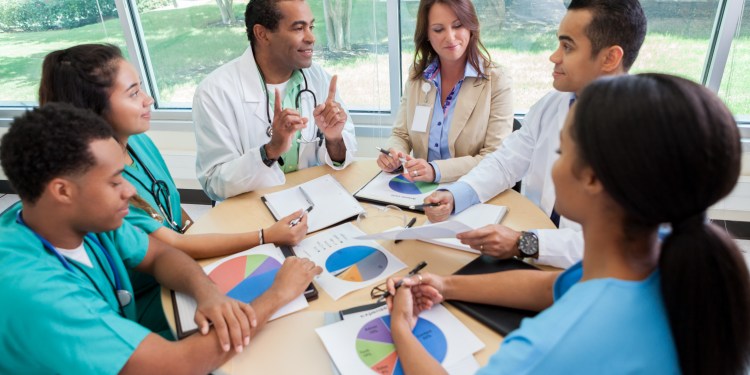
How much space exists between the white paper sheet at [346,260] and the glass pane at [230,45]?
172cm

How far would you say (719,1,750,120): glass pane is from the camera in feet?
8.01

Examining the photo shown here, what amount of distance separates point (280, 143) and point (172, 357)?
96cm

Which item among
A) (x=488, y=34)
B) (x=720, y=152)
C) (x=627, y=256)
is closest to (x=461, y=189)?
(x=627, y=256)

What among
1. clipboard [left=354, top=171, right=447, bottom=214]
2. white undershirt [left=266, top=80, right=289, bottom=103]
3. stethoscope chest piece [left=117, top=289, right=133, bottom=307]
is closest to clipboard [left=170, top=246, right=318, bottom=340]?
stethoscope chest piece [left=117, top=289, right=133, bottom=307]

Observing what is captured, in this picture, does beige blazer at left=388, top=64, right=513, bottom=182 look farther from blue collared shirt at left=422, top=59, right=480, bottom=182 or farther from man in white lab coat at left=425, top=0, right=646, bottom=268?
man in white lab coat at left=425, top=0, right=646, bottom=268

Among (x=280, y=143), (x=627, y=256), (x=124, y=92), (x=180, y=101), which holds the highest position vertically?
(x=124, y=92)

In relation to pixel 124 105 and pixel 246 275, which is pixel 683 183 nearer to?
pixel 246 275

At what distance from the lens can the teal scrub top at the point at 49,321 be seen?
847 mm

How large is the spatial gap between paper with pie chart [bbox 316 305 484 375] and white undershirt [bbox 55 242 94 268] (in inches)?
22.2

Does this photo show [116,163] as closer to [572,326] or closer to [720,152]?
[572,326]

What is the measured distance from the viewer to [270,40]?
195 cm

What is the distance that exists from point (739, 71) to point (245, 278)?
2.82 metres

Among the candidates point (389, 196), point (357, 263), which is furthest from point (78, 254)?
point (389, 196)

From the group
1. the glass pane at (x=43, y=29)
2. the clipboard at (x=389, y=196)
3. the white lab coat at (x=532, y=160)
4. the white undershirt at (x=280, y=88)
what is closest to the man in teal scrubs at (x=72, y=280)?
the clipboard at (x=389, y=196)
